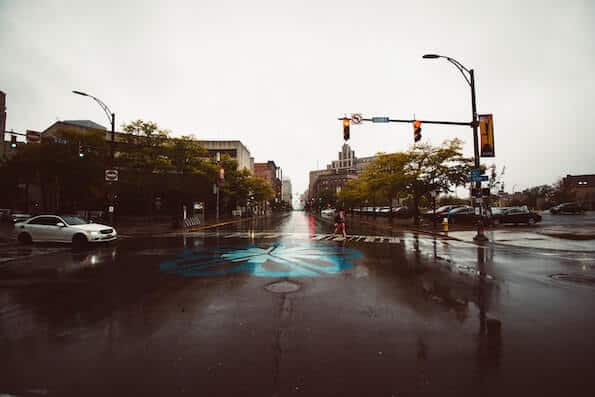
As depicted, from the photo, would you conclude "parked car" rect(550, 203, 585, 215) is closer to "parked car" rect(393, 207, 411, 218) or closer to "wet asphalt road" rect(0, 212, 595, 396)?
"parked car" rect(393, 207, 411, 218)

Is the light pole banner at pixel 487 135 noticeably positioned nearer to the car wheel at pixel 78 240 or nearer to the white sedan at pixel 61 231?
the white sedan at pixel 61 231

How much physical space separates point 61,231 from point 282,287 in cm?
1411

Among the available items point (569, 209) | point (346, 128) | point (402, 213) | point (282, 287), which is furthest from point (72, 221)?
point (569, 209)

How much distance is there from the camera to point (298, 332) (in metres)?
4.33

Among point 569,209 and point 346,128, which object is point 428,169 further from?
point 569,209

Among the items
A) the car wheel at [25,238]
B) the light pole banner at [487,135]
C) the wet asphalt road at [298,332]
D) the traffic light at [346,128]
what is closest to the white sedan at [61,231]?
the car wheel at [25,238]

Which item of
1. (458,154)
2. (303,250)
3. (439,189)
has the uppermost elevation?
(458,154)

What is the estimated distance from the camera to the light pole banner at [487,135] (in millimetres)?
15422

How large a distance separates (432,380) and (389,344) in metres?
0.87

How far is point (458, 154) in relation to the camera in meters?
26.8

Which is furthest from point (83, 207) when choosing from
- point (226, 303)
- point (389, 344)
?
point (389, 344)

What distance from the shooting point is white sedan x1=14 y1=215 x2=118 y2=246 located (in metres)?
14.1

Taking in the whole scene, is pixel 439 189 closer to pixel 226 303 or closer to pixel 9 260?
pixel 226 303

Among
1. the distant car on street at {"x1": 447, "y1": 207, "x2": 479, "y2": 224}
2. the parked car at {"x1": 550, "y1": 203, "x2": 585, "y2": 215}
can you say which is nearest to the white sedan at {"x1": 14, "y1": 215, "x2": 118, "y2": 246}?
the distant car on street at {"x1": 447, "y1": 207, "x2": 479, "y2": 224}
